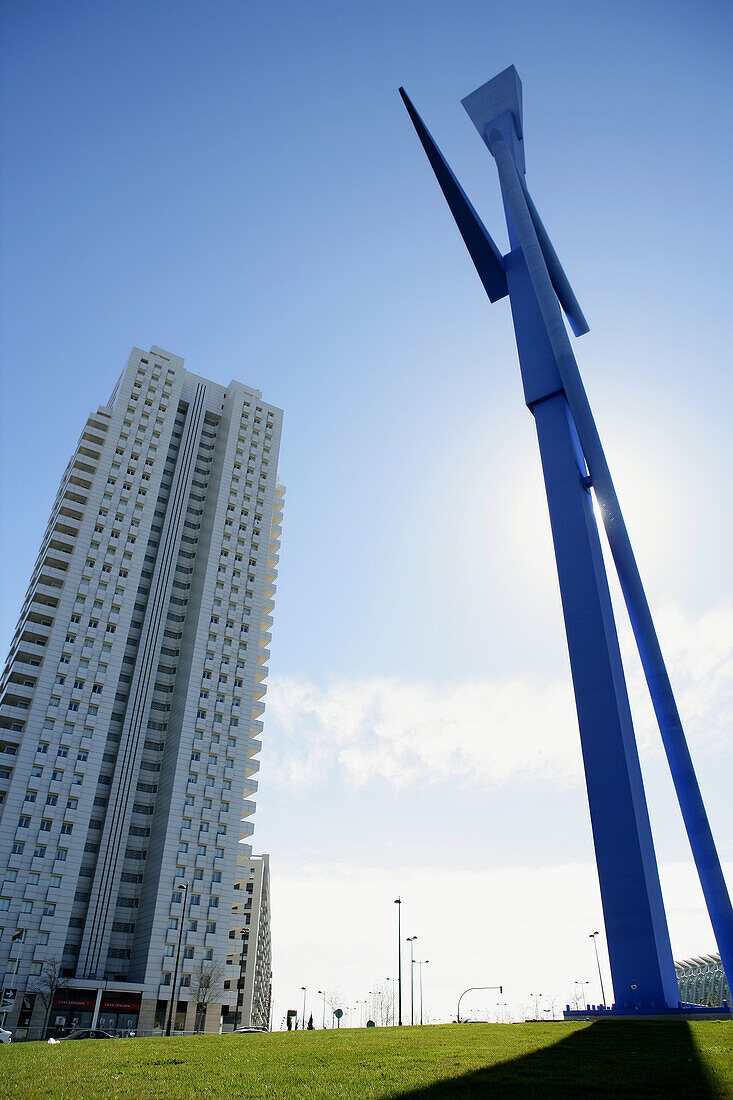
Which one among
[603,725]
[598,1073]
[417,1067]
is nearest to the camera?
[598,1073]

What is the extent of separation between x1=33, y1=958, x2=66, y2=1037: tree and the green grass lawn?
121ft

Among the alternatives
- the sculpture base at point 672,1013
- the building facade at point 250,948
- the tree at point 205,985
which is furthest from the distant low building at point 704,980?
the sculpture base at point 672,1013

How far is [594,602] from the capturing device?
24.0 meters

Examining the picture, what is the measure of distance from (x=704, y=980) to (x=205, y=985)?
361 feet

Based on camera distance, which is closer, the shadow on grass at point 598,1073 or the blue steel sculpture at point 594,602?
the shadow on grass at point 598,1073

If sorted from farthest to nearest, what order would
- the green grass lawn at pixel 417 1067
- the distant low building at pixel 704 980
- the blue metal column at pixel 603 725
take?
the distant low building at pixel 704 980 < the blue metal column at pixel 603 725 < the green grass lawn at pixel 417 1067

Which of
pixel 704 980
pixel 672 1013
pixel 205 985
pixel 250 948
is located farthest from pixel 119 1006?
pixel 704 980

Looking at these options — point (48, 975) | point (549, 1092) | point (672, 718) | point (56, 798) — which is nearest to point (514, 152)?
point (672, 718)

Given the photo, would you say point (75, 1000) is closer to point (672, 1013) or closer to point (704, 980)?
point (672, 1013)

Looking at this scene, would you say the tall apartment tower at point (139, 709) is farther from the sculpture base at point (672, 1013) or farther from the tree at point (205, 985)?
the sculpture base at point (672, 1013)

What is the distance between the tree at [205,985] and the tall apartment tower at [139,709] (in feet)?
0.69

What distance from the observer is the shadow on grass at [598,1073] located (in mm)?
9836

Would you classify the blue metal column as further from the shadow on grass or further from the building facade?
the building facade


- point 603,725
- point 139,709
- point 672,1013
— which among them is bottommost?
point 672,1013
